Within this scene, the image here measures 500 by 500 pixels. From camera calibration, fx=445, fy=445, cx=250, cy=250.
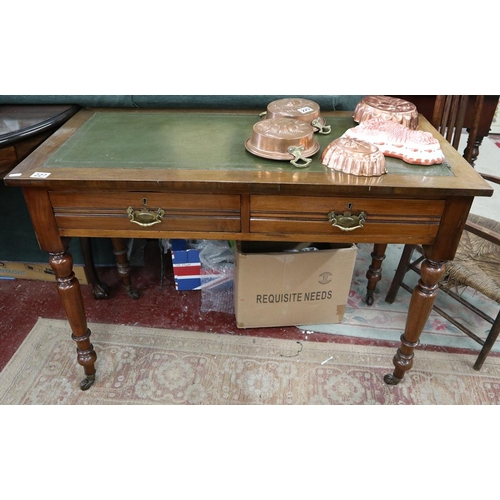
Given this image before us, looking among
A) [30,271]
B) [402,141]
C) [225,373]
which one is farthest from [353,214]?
[30,271]

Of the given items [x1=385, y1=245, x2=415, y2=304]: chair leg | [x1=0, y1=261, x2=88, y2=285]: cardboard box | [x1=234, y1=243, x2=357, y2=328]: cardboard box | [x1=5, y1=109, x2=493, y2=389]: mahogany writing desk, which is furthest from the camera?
[x1=0, y1=261, x2=88, y2=285]: cardboard box

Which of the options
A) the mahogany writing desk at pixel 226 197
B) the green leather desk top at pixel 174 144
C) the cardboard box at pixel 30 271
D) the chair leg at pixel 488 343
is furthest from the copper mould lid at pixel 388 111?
the cardboard box at pixel 30 271

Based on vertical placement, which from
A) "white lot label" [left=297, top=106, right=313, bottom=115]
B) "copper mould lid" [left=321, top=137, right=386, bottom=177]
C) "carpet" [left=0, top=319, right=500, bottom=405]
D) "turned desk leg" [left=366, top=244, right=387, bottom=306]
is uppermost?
"white lot label" [left=297, top=106, right=313, bottom=115]

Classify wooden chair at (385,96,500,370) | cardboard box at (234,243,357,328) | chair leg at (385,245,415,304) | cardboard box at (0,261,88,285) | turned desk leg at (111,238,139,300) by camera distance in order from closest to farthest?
wooden chair at (385,96,500,370) → cardboard box at (234,243,357,328) → chair leg at (385,245,415,304) → turned desk leg at (111,238,139,300) → cardboard box at (0,261,88,285)

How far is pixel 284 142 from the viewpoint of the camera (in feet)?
4.66

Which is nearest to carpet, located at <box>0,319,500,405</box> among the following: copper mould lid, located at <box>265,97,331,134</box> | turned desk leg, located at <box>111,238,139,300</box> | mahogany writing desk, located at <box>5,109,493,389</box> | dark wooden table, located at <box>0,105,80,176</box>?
turned desk leg, located at <box>111,238,139,300</box>

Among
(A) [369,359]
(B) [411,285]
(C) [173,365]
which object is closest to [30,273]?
(C) [173,365]

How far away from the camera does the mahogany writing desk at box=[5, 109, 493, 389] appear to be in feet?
4.42

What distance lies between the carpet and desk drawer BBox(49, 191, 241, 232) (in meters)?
0.74

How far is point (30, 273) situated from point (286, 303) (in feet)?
4.58

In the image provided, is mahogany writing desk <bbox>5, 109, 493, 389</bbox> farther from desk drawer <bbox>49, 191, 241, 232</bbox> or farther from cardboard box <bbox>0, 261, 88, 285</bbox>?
cardboard box <bbox>0, 261, 88, 285</bbox>

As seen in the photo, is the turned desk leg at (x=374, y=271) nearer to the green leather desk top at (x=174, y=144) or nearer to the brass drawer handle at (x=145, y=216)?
the green leather desk top at (x=174, y=144)

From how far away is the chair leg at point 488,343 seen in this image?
70.5 inches

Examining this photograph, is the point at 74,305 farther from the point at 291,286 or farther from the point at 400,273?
the point at 400,273
